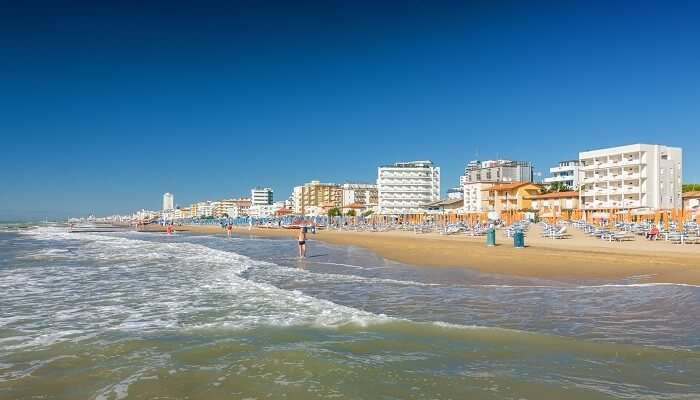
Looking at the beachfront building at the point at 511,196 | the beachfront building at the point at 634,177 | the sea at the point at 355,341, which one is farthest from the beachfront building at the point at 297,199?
the sea at the point at 355,341

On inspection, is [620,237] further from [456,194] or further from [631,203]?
[456,194]

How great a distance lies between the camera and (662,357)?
5402 mm

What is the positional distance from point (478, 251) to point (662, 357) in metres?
14.7

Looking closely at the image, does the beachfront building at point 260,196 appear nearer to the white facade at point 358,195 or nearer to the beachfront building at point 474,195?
the white facade at point 358,195

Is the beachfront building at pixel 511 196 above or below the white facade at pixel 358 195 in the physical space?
below

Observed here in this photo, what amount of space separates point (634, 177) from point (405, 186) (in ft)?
181

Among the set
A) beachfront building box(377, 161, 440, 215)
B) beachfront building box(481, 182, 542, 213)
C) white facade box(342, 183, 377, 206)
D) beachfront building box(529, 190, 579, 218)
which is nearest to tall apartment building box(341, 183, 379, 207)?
white facade box(342, 183, 377, 206)

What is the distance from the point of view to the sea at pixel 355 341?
471 cm

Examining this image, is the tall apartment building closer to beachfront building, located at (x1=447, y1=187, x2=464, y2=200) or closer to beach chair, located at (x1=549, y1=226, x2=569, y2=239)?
beachfront building, located at (x1=447, y1=187, x2=464, y2=200)

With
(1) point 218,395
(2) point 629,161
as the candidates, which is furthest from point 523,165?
(1) point 218,395

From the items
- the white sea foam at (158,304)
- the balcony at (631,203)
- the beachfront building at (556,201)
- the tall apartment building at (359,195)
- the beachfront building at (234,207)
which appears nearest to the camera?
the white sea foam at (158,304)

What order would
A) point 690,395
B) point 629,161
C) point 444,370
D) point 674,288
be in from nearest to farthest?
point 690,395 → point 444,370 → point 674,288 → point 629,161

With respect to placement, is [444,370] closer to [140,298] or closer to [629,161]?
[140,298]

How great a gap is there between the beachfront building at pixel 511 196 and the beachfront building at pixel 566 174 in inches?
1049
